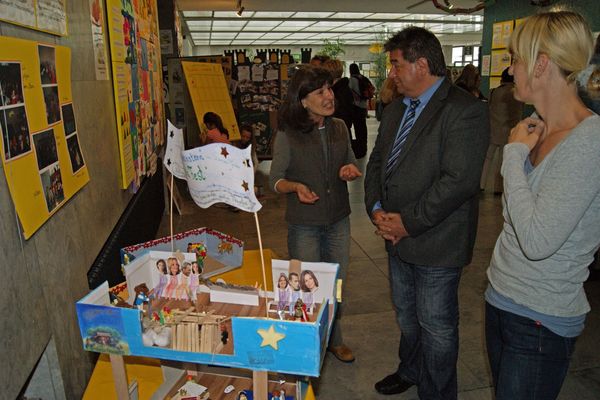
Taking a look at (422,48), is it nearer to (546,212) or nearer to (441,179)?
A: (441,179)

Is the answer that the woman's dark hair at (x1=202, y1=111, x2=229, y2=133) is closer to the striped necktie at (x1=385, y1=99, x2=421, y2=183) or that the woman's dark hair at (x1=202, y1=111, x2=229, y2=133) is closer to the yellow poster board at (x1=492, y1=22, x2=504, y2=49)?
the striped necktie at (x1=385, y1=99, x2=421, y2=183)

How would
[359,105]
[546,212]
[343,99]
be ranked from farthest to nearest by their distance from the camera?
[359,105]
[343,99]
[546,212]

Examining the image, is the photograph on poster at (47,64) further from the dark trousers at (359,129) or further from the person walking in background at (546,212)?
the dark trousers at (359,129)

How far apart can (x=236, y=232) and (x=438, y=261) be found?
347 cm

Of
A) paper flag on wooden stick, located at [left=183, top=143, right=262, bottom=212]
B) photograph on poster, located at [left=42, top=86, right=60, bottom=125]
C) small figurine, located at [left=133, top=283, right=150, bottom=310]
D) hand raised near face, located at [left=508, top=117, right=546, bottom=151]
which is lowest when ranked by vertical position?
small figurine, located at [left=133, top=283, right=150, bottom=310]

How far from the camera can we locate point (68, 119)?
166cm

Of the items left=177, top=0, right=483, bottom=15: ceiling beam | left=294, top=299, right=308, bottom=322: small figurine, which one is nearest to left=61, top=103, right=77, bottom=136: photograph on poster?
left=294, top=299, right=308, bottom=322: small figurine

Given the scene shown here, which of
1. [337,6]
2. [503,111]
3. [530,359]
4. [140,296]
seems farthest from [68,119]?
[337,6]

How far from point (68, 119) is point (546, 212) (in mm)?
1541

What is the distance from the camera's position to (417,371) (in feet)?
7.68

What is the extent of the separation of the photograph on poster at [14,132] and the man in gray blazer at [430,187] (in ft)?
4.21

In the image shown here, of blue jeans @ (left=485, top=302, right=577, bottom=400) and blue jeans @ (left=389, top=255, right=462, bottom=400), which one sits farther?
blue jeans @ (left=389, top=255, right=462, bottom=400)

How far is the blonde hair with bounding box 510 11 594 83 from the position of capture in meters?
1.16

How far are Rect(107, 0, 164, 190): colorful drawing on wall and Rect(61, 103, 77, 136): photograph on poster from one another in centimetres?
78
